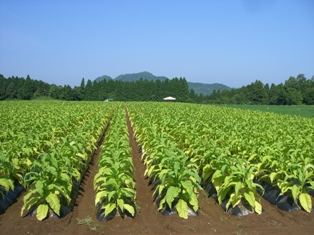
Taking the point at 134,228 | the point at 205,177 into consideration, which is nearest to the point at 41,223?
the point at 134,228

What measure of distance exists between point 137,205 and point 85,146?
3108 mm

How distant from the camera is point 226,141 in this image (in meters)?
9.05

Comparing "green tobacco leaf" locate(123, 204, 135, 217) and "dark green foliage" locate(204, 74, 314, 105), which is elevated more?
"dark green foliage" locate(204, 74, 314, 105)

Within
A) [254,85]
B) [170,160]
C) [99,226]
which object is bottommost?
[99,226]

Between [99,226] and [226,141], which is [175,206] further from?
[226,141]

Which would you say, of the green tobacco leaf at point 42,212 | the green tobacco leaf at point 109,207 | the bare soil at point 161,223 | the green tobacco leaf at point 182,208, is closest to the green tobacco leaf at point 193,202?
the green tobacco leaf at point 182,208

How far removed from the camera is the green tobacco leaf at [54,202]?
4.88 metres

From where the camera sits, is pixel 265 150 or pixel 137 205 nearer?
pixel 137 205

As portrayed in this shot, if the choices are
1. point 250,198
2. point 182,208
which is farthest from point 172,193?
point 250,198

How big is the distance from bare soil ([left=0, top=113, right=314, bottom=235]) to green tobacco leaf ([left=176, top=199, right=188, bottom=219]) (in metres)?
0.10

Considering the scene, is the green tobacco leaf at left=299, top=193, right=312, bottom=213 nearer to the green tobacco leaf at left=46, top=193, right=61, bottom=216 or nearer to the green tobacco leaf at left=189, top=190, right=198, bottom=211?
the green tobacco leaf at left=189, top=190, right=198, bottom=211

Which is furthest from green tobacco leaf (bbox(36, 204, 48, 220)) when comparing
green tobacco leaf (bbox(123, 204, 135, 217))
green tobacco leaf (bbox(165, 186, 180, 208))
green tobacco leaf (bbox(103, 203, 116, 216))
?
green tobacco leaf (bbox(165, 186, 180, 208))

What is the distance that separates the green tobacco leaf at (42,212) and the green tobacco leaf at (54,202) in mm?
162

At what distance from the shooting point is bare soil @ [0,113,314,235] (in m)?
4.81
